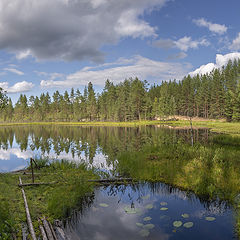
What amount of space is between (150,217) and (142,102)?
8311cm

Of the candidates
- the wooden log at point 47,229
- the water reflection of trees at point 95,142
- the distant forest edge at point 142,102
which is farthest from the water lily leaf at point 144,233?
the distant forest edge at point 142,102

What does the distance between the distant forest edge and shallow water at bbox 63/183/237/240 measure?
210 ft

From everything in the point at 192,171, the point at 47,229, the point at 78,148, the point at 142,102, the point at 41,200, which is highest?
the point at 142,102

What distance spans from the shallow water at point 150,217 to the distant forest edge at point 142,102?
63884 mm

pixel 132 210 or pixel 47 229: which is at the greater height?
pixel 47 229

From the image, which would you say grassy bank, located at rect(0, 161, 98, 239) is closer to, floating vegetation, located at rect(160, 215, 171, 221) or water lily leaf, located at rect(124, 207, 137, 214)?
water lily leaf, located at rect(124, 207, 137, 214)

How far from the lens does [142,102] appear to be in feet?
294

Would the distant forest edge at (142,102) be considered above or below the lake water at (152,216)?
above

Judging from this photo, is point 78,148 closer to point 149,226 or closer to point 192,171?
point 192,171

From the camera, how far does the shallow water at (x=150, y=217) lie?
682cm

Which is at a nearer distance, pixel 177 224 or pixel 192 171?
pixel 177 224

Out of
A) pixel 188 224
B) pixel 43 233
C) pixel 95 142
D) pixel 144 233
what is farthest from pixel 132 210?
pixel 95 142

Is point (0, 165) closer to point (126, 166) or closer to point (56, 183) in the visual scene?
point (56, 183)

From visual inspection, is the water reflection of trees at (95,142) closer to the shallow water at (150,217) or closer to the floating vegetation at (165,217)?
the shallow water at (150,217)
